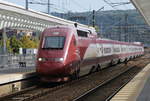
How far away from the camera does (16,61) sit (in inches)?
1032

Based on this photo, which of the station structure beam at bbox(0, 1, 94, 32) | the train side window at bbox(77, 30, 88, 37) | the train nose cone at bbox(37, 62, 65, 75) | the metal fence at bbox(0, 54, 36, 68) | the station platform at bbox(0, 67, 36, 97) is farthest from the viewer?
Answer: the station structure beam at bbox(0, 1, 94, 32)

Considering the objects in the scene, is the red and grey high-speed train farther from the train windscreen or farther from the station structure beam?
→ the station structure beam

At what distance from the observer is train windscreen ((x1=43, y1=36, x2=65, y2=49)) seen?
647 inches

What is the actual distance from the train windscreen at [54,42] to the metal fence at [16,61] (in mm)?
7907

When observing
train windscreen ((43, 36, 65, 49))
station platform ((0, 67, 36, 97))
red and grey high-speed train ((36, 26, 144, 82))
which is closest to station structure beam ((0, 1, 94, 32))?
red and grey high-speed train ((36, 26, 144, 82))

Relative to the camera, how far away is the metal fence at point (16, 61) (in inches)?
944

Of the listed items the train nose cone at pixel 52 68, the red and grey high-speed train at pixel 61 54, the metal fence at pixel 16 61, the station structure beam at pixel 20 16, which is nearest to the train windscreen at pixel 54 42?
the red and grey high-speed train at pixel 61 54

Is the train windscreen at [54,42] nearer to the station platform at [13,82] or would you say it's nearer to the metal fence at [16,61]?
the station platform at [13,82]

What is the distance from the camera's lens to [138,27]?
12375 cm

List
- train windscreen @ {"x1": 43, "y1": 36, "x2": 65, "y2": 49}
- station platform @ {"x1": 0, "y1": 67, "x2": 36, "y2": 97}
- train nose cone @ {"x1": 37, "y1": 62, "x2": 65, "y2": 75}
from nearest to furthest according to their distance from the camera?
station platform @ {"x1": 0, "y1": 67, "x2": 36, "y2": 97} → train nose cone @ {"x1": 37, "y1": 62, "x2": 65, "y2": 75} → train windscreen @ {"x1": 43, "y1": 36, "x2": 65, "y2": 49}

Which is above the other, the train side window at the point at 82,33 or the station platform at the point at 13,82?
the train side window at the point at 82,33

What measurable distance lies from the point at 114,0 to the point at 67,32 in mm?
13243

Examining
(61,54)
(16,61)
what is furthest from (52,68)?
(16,61)

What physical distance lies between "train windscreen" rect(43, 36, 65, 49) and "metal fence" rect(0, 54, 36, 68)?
7.91 meters
